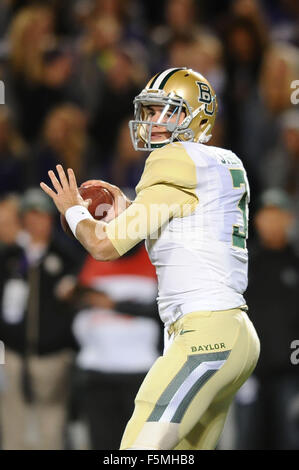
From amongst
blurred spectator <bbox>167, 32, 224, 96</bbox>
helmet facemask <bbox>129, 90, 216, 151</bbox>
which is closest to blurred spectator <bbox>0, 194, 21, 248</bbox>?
blurred spectator <bbox>167, 32, 224, 96</bbox>

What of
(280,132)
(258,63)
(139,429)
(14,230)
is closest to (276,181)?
(280,132)

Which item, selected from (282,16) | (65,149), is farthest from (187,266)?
(282,16)

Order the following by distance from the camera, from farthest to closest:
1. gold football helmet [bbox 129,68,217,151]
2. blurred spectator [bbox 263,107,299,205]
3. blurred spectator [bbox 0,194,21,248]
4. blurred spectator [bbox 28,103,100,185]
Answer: blurred spectator [bbox 28,103,100,185], blurred spectator [bbox 263,107,299,205], blurred spectator [bbox 0,194,21,248], gold football helmet [bbox 129,68,217,151]

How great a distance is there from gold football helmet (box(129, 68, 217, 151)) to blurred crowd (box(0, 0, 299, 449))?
196 cm

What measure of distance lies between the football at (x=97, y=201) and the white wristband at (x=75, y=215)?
11 cm

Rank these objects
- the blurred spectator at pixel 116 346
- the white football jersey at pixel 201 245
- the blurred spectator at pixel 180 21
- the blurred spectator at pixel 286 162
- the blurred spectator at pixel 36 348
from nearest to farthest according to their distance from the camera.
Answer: the white football jersey at pixel 201 245 < the blurred spectator at pixel 116 346 < the blurred spectator at pixel 36 348 < the blurred spectator at pixel 286 162 < the blurred spectator at pixel 180 21

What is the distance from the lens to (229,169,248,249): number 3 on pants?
311 cm

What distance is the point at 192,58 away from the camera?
619 cm

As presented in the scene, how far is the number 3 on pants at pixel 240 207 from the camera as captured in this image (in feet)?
10.2

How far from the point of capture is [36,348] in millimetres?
5316

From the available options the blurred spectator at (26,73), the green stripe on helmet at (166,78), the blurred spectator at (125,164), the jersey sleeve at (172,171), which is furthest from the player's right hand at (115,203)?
the blurred spectator at (26,73)

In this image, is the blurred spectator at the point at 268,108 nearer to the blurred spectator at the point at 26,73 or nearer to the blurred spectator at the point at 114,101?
the blurred spectator at the point at 114,101

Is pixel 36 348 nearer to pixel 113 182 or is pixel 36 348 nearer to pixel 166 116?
pixel 113 182

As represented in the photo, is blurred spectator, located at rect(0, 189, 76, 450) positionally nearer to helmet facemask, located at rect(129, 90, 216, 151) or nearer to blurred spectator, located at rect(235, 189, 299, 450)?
blurred spectator, located at rect(235, 189, 299, 450)
